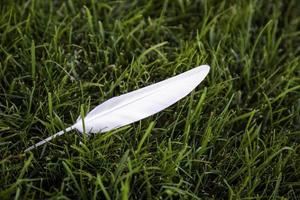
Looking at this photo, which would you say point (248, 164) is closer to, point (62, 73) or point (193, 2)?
point (62, 73)

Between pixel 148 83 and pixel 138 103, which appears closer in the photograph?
pixel 138 103

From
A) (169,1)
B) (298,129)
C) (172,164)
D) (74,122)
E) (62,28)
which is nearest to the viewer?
(172,164)

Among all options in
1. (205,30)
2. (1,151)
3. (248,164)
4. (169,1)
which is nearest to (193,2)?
(169,1)

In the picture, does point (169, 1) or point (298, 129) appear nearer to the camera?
point (298, 129)

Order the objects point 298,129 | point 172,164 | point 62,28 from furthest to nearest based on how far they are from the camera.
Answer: point 62,28
point 298,129
point 172,164
